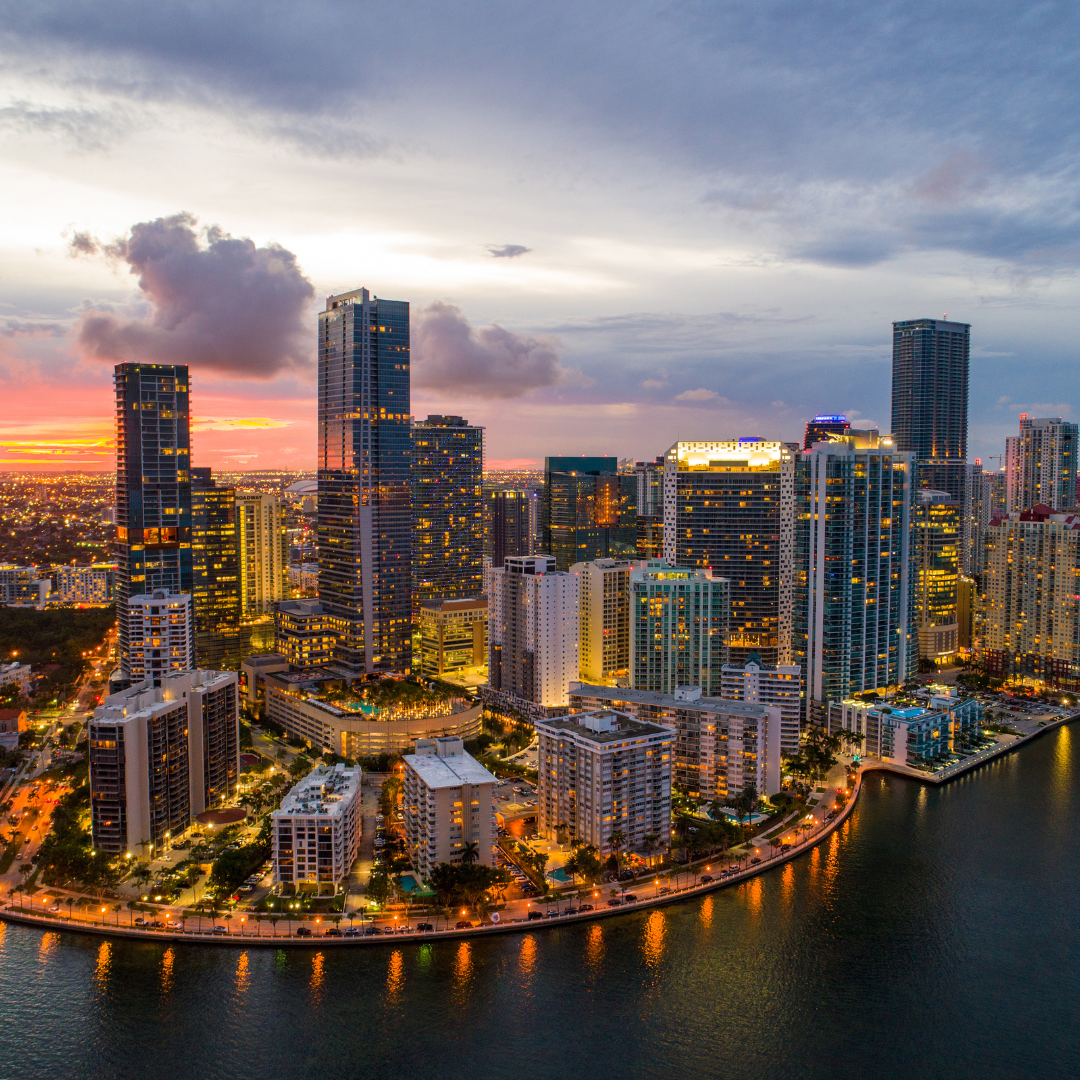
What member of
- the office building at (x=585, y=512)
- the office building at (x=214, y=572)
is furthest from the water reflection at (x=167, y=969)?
the office building at (x=585, y=512)

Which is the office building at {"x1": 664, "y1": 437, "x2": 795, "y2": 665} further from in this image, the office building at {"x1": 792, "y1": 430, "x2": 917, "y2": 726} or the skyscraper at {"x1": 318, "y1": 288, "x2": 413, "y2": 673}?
the skyscraper at {"x1": 318, "y1": 288, "x2": 413, "y2": 673}

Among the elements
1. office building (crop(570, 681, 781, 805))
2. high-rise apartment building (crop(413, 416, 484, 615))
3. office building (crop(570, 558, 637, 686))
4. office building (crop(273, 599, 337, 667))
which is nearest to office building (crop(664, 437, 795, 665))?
office building (crop(570, 558, 637, 686))

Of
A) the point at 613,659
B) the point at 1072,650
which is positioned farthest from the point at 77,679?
the point at 1072,650

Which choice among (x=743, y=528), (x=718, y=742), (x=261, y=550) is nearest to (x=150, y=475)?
(x=261, y=550)

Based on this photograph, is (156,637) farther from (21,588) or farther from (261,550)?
(21,588)

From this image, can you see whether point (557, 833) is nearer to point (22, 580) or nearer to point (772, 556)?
point (772, 556)

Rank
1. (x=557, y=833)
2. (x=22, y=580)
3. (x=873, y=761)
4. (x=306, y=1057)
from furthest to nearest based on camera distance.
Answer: (x=22, y=580), (x=873, y=761), (x=557, y=833), (x=306, y=1057)
